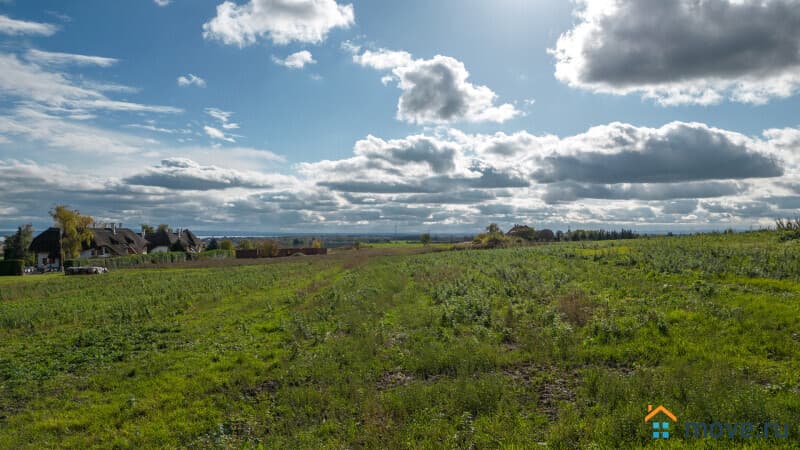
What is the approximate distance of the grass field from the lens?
801cm

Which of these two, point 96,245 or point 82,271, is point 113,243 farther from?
point 82,271

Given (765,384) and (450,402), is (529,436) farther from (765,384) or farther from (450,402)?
(765,384)

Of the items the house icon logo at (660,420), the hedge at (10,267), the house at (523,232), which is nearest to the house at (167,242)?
the hedge at (10,267)

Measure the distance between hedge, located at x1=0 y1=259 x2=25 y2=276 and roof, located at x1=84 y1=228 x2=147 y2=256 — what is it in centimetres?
3409

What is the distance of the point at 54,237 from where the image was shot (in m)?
80.6

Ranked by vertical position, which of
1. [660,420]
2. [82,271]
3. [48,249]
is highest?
[48,249]

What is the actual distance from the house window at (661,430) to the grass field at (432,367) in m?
0.17

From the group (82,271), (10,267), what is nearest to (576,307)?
(82,271)

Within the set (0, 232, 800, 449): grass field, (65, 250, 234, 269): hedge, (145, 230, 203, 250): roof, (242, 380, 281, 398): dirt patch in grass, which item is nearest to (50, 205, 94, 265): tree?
(65, 250, 234, 269): hedge

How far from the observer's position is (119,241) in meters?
98.8

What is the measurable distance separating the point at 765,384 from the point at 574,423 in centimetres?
508

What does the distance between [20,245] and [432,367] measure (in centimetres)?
10179

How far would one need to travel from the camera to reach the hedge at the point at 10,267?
57.0 metres

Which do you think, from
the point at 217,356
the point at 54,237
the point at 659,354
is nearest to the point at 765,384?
the point at 659,354
